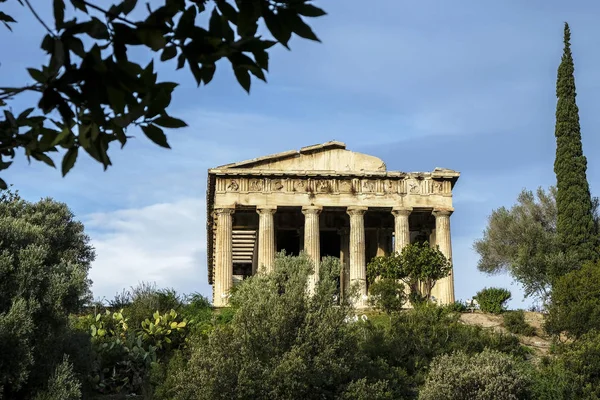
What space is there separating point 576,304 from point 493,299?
471 cm

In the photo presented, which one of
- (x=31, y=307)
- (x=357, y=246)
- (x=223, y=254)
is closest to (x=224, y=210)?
(x=223, y=254)

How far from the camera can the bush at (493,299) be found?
38.4 meters

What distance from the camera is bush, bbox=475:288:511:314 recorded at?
126 ft

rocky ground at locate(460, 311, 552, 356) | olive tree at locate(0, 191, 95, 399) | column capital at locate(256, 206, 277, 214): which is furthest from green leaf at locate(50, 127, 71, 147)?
column capital at locate(256, 206, 277, 214)

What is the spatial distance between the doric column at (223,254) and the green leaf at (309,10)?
125 feet

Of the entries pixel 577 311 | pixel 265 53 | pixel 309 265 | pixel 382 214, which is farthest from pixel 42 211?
pixel 265 53

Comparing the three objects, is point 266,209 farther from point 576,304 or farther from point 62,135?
point 62,135

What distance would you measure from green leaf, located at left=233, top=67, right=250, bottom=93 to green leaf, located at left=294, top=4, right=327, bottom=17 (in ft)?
1.09

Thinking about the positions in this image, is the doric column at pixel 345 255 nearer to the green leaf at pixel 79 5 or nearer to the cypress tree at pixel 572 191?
the cypress tree at pixel 572 191

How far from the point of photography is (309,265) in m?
27.9

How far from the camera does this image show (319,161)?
140ft

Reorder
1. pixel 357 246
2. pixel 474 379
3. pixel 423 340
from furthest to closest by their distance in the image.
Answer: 1. pixel 357 246
2. pixel 423 340
3. pixel 474 379

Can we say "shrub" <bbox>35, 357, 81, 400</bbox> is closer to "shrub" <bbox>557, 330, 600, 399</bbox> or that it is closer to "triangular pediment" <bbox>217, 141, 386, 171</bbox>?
"shrub" <bbox>557, 330, 600, 399</bbox>

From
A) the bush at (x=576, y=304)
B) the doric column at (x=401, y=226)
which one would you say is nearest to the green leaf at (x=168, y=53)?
the bush at (x=576, y=304)
